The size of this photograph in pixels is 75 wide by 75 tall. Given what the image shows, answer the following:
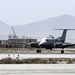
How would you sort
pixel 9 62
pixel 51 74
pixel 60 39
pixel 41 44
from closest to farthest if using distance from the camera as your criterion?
pixel 51 74
pixel 9 62
pixel 41 44
pixel 60 39

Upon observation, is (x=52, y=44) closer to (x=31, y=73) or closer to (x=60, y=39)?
(x=60, y=39)

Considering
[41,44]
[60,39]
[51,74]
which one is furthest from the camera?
[60,39]

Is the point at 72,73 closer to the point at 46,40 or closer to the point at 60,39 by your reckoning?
the point at 46,40

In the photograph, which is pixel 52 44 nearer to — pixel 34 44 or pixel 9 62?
pixel 34 44

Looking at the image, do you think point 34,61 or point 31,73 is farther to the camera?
point 34,61

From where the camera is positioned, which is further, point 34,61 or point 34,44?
point 34,44

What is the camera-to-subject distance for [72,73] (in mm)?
23641

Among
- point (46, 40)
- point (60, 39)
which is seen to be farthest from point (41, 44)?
point (60, 39)

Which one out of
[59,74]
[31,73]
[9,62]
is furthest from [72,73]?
[9,62]

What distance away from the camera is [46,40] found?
8100 cm

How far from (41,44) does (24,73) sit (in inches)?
2222

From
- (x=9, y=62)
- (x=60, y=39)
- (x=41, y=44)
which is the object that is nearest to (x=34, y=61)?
(x=9, y=62)

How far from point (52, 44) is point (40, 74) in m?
58.1

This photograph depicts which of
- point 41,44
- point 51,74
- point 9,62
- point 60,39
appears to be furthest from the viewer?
point 60,39
